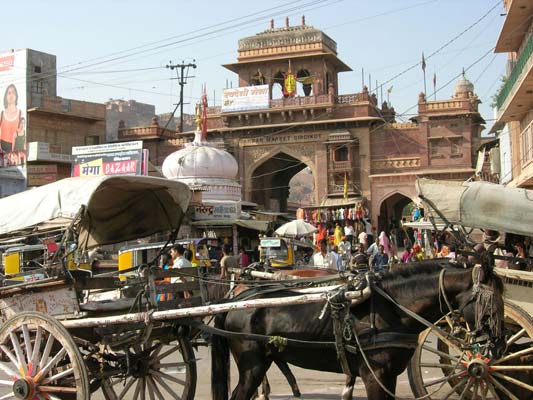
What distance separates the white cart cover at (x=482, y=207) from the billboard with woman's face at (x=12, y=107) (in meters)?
40.9

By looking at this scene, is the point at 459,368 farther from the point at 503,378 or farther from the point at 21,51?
the point at 21,51

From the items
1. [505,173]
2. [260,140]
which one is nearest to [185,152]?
[260,140]

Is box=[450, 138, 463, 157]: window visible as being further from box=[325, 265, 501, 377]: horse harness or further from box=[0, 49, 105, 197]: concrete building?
box=[325, 265, 501, 377]: horse harness

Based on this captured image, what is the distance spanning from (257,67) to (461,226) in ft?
123

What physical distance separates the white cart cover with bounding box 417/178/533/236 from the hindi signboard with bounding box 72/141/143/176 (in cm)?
2893

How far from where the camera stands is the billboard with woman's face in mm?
43656

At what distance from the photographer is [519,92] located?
68.8 ft

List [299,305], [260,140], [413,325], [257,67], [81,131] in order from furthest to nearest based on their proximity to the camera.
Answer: [81,131]
[257,67]
[260,140]
[299,305]
[413,325]

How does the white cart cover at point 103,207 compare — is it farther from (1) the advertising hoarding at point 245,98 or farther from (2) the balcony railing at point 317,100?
(1) the advertising hoarding at point 245,98

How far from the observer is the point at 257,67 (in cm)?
4238

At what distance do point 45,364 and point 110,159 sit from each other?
3070 cm

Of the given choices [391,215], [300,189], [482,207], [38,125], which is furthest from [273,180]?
[300,189]

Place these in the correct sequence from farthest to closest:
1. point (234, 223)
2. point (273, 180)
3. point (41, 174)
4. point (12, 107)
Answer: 1. point (12, 107)
2. point (273, 180)
3. point (41, 174)
4. point (234, 223)

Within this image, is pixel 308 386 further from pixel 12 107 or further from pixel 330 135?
pixel 12 107
